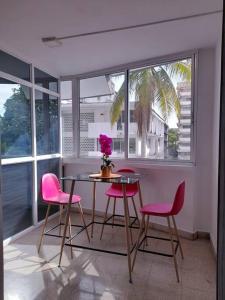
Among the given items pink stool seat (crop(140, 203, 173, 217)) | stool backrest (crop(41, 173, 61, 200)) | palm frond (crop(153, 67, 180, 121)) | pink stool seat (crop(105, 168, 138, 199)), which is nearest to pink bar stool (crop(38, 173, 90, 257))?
stool backrest (crop(41, 173, 61, 200))

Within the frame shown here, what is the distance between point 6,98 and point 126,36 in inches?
62.9

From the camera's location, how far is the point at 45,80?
3990 mm

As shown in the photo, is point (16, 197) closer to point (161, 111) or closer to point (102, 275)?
point (102, 275)

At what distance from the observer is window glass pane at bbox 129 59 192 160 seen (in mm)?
3405

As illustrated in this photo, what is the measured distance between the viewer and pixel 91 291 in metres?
2.18

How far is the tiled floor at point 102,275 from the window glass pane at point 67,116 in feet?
6.09

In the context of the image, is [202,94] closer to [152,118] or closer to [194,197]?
[152,118]

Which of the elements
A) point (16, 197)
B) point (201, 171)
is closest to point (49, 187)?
point (16, 197)

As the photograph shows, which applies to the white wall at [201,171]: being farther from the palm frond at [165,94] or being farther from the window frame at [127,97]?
the palm frond at [165,94]

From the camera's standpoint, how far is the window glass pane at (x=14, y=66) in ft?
9.90

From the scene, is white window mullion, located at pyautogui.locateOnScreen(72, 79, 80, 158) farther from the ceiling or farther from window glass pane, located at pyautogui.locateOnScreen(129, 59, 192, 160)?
window glass pane, located at pyautogui.locateOnScreen(129, 59, 192, 160)

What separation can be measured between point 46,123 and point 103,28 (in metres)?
1.90

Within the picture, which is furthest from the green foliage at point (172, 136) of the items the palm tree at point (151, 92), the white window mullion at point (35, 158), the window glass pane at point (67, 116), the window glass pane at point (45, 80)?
the window glass pane at point (45, 80)

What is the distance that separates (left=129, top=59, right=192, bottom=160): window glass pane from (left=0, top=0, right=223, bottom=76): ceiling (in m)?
0.29
